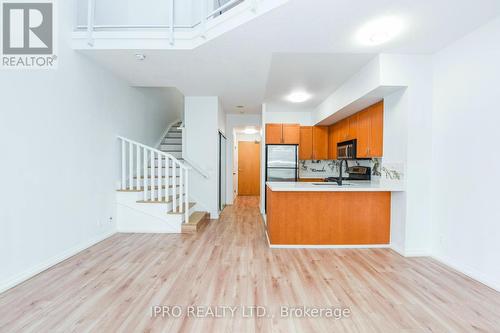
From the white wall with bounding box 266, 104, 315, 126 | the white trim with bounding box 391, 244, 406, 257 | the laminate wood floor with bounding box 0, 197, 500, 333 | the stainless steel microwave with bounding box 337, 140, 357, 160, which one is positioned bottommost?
the laminate wood floor with bounding box 0, 197, 500, 333

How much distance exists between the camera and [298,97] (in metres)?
4.68

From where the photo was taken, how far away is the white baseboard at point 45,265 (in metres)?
2.13

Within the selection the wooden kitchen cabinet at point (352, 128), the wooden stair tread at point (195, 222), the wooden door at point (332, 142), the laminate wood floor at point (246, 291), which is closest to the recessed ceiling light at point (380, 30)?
the wooden kitchen cabinet at point (352, 128)

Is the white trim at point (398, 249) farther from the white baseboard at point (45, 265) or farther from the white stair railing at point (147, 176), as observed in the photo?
the white baseboard at point (45, 265)

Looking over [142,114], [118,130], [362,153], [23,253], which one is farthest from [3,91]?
[362,153]

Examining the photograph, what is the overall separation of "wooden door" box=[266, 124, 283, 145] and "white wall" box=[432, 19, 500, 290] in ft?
10.2

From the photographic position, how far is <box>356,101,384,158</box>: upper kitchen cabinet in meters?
3.45

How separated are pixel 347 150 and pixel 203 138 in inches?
117

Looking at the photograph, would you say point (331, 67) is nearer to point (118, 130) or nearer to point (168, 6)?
point (168, 6)

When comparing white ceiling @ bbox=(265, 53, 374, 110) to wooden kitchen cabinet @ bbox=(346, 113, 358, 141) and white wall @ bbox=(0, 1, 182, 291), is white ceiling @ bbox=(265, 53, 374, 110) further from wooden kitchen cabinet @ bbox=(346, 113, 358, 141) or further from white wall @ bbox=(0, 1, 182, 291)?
white wall @ bbox=(0, 1, 182, 291)

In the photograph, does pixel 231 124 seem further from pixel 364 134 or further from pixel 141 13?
pixel 364 134

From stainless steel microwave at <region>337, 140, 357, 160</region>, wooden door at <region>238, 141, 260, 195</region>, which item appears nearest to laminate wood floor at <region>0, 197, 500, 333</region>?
stainless steel microwave at <region>337, 140, 357, 160</region>

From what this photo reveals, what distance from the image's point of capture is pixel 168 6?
340 cm

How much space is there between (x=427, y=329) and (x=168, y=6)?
4702 millimetres
